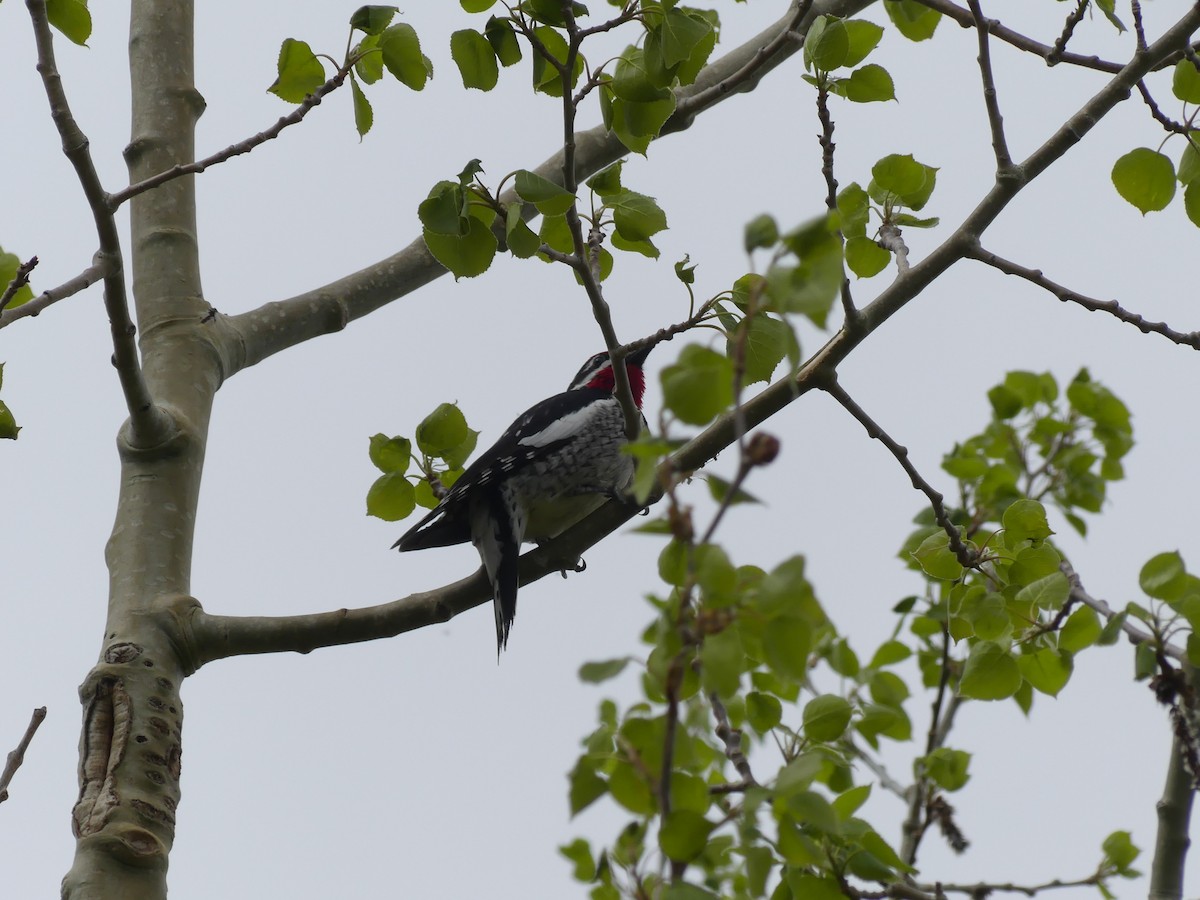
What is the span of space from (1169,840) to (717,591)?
1731mm

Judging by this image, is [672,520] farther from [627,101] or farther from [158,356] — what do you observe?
[158,356]

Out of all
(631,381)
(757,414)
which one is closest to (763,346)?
(757,414)

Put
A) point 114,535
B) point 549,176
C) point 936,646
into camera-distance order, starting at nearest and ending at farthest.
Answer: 1. point 114,535
2. point 549,176
3. point 936,646

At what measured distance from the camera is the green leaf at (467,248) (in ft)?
8.38

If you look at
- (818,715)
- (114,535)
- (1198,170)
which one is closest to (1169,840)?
(818,715)

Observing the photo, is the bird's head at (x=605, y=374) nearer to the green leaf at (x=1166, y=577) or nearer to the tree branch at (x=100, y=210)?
the tree branch at (x=100, y=210)

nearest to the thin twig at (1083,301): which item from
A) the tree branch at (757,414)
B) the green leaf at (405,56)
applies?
the tree branch at (757,414)

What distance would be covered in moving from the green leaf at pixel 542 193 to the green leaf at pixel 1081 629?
4.47 ft

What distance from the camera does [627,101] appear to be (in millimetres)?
2533

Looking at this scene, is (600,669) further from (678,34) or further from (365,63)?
(365,63)

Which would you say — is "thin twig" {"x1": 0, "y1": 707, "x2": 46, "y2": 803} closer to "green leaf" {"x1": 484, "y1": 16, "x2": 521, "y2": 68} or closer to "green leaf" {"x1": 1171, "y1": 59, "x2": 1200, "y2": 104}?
"green leaf" {"x1": 484, "y1": 16, "x2": 521, "y2": 68}

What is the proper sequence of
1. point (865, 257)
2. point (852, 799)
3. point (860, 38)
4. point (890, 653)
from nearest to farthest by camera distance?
point (852, 799)
point (860, 38)
point (865, 257)
point (890, 653)

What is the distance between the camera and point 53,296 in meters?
2.37

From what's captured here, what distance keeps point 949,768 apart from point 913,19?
2037mm
